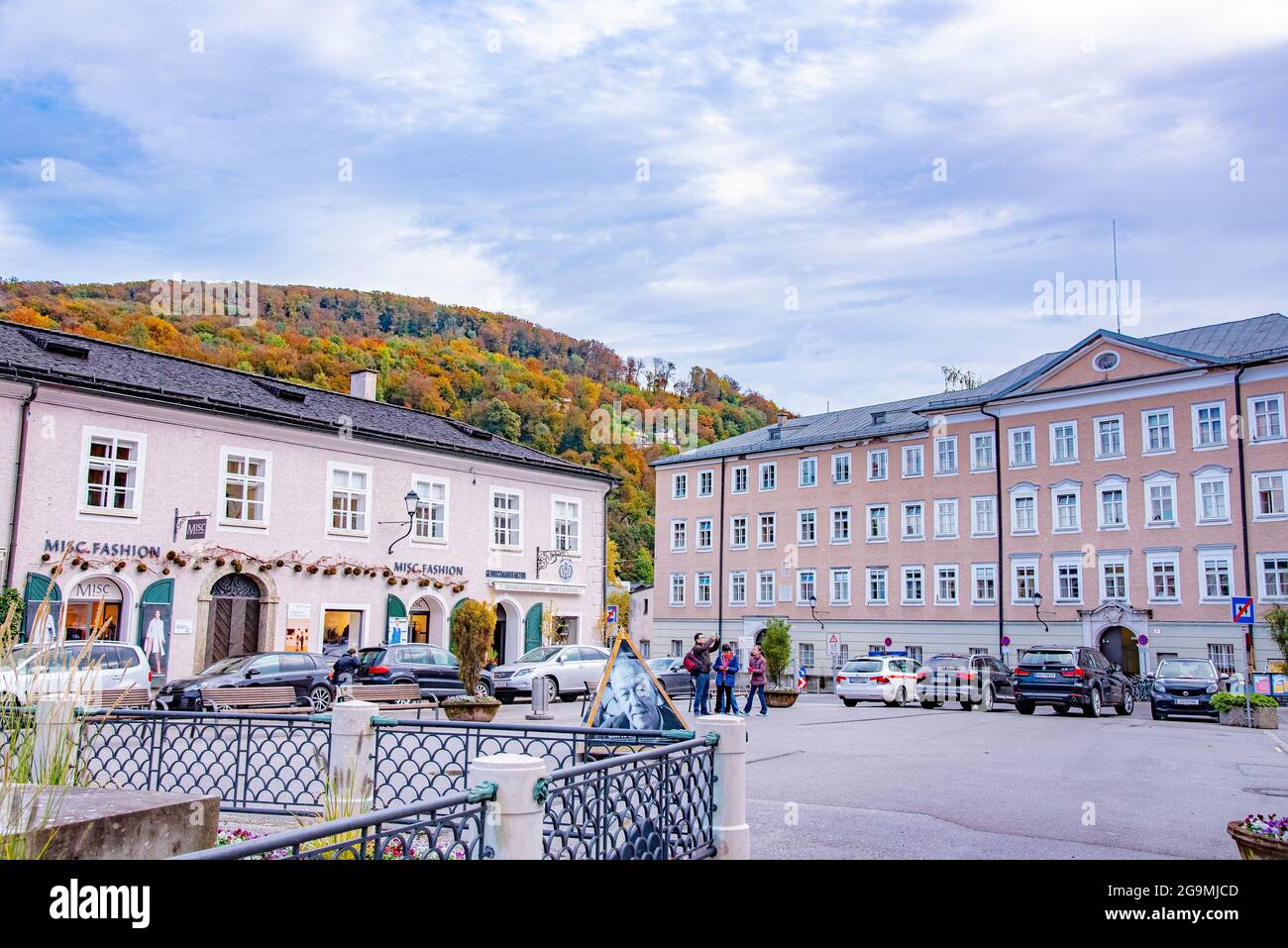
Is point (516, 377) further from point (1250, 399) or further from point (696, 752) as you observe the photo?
point (696, 752)

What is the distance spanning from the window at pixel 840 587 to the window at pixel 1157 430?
1552 cm

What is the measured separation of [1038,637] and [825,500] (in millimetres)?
13289

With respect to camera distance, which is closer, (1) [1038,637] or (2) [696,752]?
(2) [696,752]

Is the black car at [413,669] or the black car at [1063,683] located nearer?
the black car at [413,669]

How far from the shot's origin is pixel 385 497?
32.5 metres

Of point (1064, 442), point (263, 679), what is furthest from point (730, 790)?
point (1064, 442)

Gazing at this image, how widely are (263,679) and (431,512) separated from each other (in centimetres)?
1242

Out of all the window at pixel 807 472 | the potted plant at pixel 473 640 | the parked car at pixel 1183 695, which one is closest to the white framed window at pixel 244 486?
the potted plant at pixel 473 640

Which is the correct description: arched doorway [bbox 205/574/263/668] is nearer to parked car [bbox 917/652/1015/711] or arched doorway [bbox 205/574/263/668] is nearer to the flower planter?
parked car [bbox 917/652/1015/711]

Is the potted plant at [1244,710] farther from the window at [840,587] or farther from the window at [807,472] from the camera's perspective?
the window at [807,472]

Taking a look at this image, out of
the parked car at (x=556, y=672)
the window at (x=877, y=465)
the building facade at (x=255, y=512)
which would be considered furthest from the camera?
the window at (x=877, y=465)

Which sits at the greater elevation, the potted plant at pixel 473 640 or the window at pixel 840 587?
the window at pixel 840 587

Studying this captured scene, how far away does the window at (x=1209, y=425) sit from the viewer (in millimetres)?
42406
